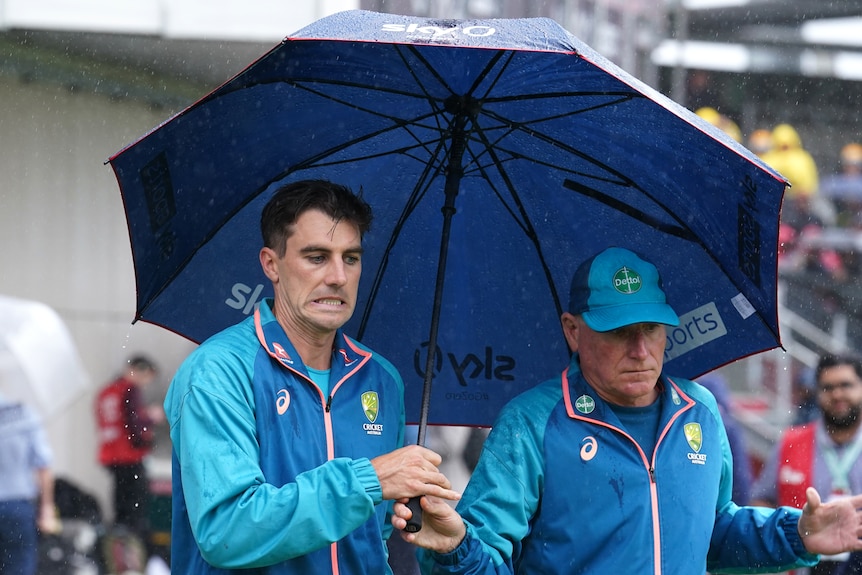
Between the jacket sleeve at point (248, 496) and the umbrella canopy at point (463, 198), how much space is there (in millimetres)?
660

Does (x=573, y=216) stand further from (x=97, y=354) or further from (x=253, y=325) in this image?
(x=97, y=354)

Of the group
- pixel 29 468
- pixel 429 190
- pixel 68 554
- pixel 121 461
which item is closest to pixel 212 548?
pixel 429 190

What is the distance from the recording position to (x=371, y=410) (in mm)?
3477

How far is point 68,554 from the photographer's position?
31.7 feet

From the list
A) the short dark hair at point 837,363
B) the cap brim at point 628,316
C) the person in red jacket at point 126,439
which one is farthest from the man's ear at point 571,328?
the person in red jacket at point 126,439

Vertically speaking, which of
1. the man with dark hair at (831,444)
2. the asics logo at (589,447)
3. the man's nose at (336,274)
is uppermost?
the man's nose at (336,274)

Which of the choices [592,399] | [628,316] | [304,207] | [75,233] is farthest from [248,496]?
[75,233]

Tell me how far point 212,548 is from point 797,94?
91.9ft

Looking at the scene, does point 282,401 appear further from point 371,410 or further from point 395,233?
point 395,233

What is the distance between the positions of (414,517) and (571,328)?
90 cm

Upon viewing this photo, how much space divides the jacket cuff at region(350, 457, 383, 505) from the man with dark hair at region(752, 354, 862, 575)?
15.1ft

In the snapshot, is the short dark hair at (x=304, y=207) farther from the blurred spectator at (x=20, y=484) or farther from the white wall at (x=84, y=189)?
the white wall at (x=84, y=189)

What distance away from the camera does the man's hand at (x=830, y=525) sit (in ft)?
11.9

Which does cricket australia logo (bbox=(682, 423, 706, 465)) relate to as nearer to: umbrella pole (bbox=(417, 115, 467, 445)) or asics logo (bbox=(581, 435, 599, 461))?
asics logo (bbox=(581, 435, 599, 461))
